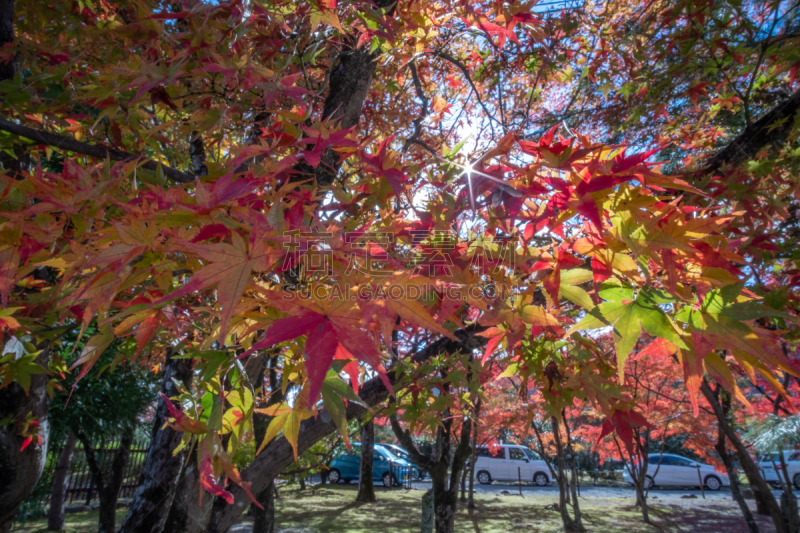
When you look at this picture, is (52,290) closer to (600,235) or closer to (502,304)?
(502,304)

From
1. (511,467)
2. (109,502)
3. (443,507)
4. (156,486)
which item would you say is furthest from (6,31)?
(511,467)

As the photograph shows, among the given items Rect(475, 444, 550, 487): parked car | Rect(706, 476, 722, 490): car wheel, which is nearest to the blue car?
Rect(475, 444, 550, 487): parked car

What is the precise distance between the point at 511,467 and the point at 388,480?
5.28m

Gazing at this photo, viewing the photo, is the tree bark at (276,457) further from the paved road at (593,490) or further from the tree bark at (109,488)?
the paved road at (593,490)

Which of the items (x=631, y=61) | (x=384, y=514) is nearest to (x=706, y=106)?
(x=631, y=61)

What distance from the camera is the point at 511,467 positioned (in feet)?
54.8

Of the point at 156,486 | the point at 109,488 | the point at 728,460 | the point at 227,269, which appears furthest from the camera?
the point at 109,488

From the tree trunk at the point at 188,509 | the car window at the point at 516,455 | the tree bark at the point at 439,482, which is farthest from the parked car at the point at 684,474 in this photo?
the tree trunk at the point at 188,509

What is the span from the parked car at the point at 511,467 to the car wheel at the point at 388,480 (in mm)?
3627

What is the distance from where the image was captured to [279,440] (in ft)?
8.16

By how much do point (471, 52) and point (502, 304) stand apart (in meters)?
4.49

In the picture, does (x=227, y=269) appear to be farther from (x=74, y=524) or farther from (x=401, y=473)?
(x=401, y=473)

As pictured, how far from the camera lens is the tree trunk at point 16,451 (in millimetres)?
2771

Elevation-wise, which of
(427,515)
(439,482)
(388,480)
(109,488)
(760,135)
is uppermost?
(760,135)
